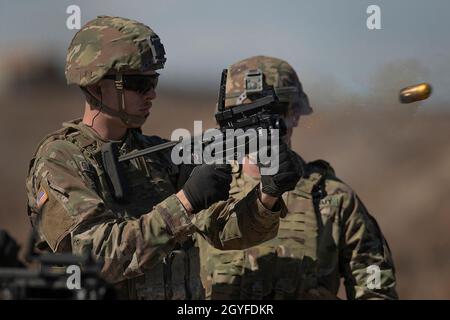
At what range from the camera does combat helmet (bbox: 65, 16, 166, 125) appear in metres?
7.39

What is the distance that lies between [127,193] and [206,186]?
1.80 ft

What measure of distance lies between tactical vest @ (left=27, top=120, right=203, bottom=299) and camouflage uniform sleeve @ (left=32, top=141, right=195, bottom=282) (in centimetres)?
10

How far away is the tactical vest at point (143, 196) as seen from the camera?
725 centimetres

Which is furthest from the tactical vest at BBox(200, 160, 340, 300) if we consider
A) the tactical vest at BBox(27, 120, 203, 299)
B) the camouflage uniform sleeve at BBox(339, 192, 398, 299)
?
the tactical vest at BBox(27, 120, 203, 299)

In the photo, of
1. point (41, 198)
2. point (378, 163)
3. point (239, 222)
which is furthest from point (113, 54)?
point (378, 163)

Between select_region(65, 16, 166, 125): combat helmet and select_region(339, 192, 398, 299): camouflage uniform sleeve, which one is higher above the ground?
select_region(65, 16, 166, 125): combat helmet

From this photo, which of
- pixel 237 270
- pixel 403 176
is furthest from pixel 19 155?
pixel 237 270

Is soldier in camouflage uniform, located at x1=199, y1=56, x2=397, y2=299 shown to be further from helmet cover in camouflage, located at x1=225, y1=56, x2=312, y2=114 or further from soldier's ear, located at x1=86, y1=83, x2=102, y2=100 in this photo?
soldier's ear, located at x1=86, y1=83, x2=102, y2=100

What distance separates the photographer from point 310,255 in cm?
844

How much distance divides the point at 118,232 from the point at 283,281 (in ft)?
5.71

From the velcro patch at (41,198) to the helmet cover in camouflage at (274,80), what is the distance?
2049 millimetres

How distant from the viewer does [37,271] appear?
17.3ft

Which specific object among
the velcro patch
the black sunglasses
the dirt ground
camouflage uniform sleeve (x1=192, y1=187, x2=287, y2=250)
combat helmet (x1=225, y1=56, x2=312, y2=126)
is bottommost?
the dirt ground

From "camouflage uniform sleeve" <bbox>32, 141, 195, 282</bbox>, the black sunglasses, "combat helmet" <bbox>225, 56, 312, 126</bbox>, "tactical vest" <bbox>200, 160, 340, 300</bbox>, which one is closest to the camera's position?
"camouflage uniform sleeve" <bbox>32, 141, 195, 282</bbox>
